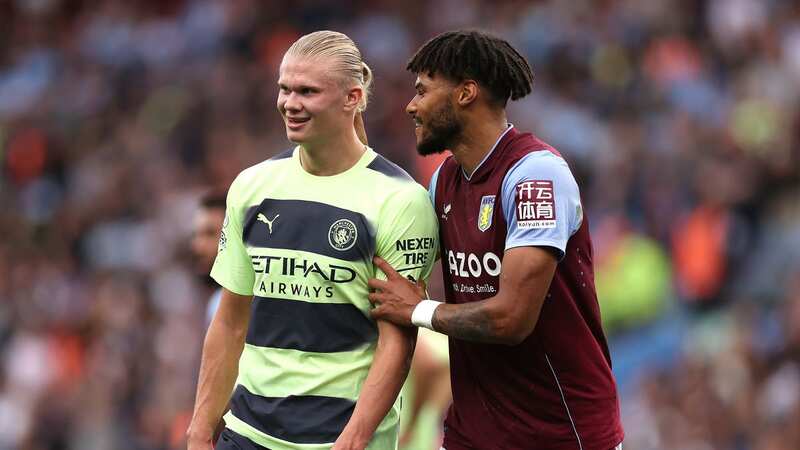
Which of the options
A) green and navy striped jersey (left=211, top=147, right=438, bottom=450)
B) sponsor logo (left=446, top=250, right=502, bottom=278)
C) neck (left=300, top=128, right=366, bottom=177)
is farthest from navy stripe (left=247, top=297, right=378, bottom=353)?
neck (left=300, top=128, right=366, bottom=177)

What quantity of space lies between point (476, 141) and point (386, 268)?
0.61 m

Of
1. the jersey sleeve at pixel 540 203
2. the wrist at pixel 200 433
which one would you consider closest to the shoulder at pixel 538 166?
the jersey sleeve at pixel 540 203

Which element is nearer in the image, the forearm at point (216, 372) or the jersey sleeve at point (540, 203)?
the jersey sleeve at point (540, 203)

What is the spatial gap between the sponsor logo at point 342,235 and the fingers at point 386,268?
4.9 inches

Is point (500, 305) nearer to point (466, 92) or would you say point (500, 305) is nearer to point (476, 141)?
point (476, 141)

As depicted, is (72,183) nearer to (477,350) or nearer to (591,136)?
(591,136)

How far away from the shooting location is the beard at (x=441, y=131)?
5.86 m

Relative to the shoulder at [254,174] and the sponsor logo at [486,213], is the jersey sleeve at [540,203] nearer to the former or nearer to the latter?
the sponsor logo at [486,213]

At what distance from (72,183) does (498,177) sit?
454 inches

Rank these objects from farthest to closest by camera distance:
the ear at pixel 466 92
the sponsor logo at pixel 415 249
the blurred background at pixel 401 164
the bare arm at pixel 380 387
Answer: the blurred background at pixel 401 164, the ear at pixel 466 92, the sponsor logo at pixel 415 249, the bare arm at pixel 380 387

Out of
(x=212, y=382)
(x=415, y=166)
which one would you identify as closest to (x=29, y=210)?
(x=415, y=166)

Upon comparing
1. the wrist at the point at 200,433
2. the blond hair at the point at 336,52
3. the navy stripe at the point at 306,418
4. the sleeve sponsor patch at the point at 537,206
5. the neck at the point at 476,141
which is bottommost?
the wrist at the point at 200,433

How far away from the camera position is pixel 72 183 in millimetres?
16625

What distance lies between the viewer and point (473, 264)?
582 cm
